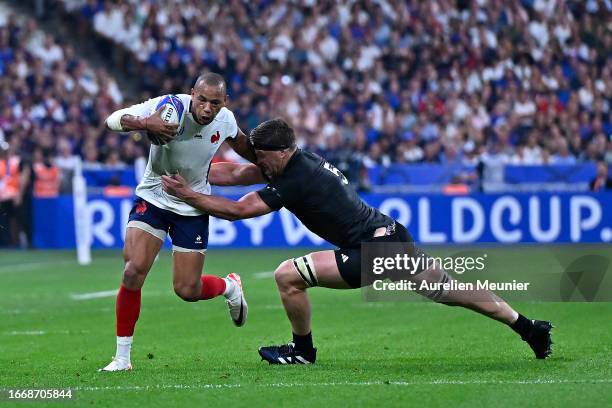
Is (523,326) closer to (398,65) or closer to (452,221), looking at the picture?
(452,221)

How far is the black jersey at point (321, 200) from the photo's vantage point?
28.5ft

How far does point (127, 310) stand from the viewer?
8961 mm

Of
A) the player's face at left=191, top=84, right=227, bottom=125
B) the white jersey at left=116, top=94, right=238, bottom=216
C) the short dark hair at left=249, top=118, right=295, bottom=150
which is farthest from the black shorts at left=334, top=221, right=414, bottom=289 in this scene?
the player's face at left=191, top=84, right=227, bottom=125

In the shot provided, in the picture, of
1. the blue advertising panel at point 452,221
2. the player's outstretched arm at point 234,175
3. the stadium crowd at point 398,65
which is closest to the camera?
the player's outstretched arm at point 234,175

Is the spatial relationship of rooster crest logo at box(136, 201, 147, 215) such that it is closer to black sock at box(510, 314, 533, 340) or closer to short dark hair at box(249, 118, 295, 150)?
short dark hair at box(249, 118, 295, 150)

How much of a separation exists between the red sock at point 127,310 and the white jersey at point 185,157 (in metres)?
0.72

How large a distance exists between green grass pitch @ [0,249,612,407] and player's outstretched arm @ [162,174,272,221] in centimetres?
112

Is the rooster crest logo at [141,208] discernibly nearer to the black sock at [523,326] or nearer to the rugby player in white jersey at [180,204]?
the rugby player in white jersey at [180,204]

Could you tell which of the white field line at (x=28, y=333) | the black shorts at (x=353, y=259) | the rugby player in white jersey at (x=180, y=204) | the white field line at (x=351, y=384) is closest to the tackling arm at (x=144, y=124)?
the rugby player in white jersey at (x=180, y=204)

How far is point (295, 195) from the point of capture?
28.5ft

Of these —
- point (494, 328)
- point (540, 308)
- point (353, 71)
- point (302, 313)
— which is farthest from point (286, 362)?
point (353, 71)

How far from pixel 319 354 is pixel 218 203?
1703 millimetres

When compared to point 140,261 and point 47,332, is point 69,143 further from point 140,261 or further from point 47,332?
point 140,261

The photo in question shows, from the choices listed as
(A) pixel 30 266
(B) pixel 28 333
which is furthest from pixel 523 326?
(A) pixel 30 266
